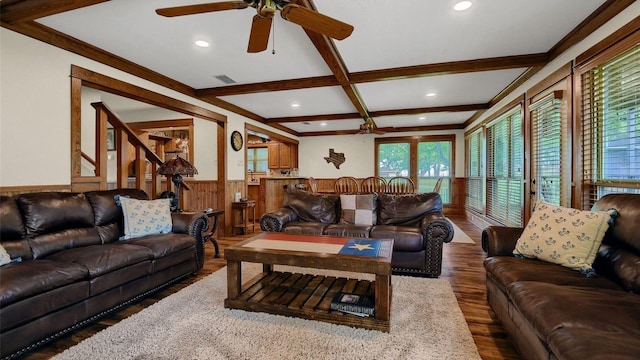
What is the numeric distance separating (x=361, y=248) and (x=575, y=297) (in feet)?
4.07

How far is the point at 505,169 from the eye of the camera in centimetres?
470

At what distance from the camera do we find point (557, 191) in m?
3.13

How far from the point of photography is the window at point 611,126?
2109 millimetres

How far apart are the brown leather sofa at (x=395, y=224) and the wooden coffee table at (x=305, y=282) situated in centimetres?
75

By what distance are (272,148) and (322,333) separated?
736cm

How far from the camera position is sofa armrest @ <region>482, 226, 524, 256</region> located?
87.0 inches

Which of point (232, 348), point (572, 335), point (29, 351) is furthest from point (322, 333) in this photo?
point (29, 351)

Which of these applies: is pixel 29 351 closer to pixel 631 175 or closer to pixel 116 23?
pixel 116 23

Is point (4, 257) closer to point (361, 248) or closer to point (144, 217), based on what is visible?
A: point (144, 217)

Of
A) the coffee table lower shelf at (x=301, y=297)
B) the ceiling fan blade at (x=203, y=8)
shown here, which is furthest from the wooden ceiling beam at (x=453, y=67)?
the coffee table lower shelf at (x=301, y=297)

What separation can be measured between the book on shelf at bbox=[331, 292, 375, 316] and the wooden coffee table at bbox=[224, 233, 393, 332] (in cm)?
3

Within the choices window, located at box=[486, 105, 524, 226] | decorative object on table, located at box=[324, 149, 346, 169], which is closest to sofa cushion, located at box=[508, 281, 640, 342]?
window, located at box=[486, 105, 524, 226]

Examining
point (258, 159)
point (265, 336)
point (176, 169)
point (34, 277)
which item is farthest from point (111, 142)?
point (265, 336)

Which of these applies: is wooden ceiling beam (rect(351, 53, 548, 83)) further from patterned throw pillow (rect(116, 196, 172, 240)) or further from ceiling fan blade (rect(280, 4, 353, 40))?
patterned throw pillow (rect(116, 196, 172, 240))
